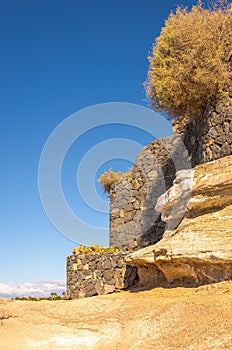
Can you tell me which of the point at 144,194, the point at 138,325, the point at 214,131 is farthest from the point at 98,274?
the point at 138,325

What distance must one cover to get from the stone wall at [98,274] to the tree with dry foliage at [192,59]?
4.87 metres

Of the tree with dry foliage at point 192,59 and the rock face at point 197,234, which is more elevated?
the tree with dry foliage at point 192,59

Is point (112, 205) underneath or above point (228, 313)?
above

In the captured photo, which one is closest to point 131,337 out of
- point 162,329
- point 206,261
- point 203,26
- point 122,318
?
point 162,329

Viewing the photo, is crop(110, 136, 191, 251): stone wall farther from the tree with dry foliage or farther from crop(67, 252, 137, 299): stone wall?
the tree with dry foliage

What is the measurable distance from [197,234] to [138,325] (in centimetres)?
235

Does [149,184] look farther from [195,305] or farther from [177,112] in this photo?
[195,305]

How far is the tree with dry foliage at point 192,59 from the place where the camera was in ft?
33.7

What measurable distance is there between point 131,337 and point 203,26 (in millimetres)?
8189

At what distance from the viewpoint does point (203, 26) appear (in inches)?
424

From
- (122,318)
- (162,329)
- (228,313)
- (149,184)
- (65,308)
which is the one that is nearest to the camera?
(228,313)

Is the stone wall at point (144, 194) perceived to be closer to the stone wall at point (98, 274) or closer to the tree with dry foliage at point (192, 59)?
the stone wall at point (98, 274)

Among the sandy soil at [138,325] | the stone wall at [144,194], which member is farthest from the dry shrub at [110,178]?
the sandy soil at [138,325]

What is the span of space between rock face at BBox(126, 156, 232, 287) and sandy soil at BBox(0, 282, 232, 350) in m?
0.35
